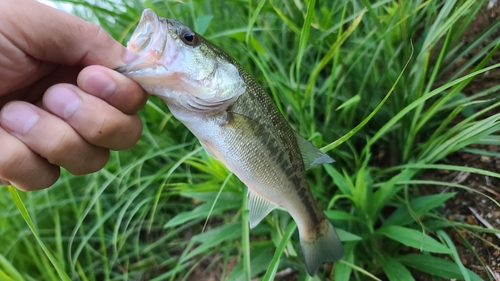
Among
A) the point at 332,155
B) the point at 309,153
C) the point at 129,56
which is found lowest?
the point at 332,155

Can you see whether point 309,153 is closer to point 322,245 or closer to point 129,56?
point 322,245

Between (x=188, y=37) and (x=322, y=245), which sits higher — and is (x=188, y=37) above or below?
above

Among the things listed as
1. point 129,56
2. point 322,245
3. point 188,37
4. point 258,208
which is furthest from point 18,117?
point 322,245

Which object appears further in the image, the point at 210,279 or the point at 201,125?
the point at 210,279

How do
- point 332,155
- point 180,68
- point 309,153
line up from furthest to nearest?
point 332,155 < point 309,153 < point 180,68

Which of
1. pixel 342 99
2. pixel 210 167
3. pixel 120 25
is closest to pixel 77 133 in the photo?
pixel 210 167

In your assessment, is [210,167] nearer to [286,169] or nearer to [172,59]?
[286,169]

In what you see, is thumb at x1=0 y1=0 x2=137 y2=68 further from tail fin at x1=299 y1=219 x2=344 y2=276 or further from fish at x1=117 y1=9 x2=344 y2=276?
tail fin at x1=299 y1=219 x2=344 y2=276
